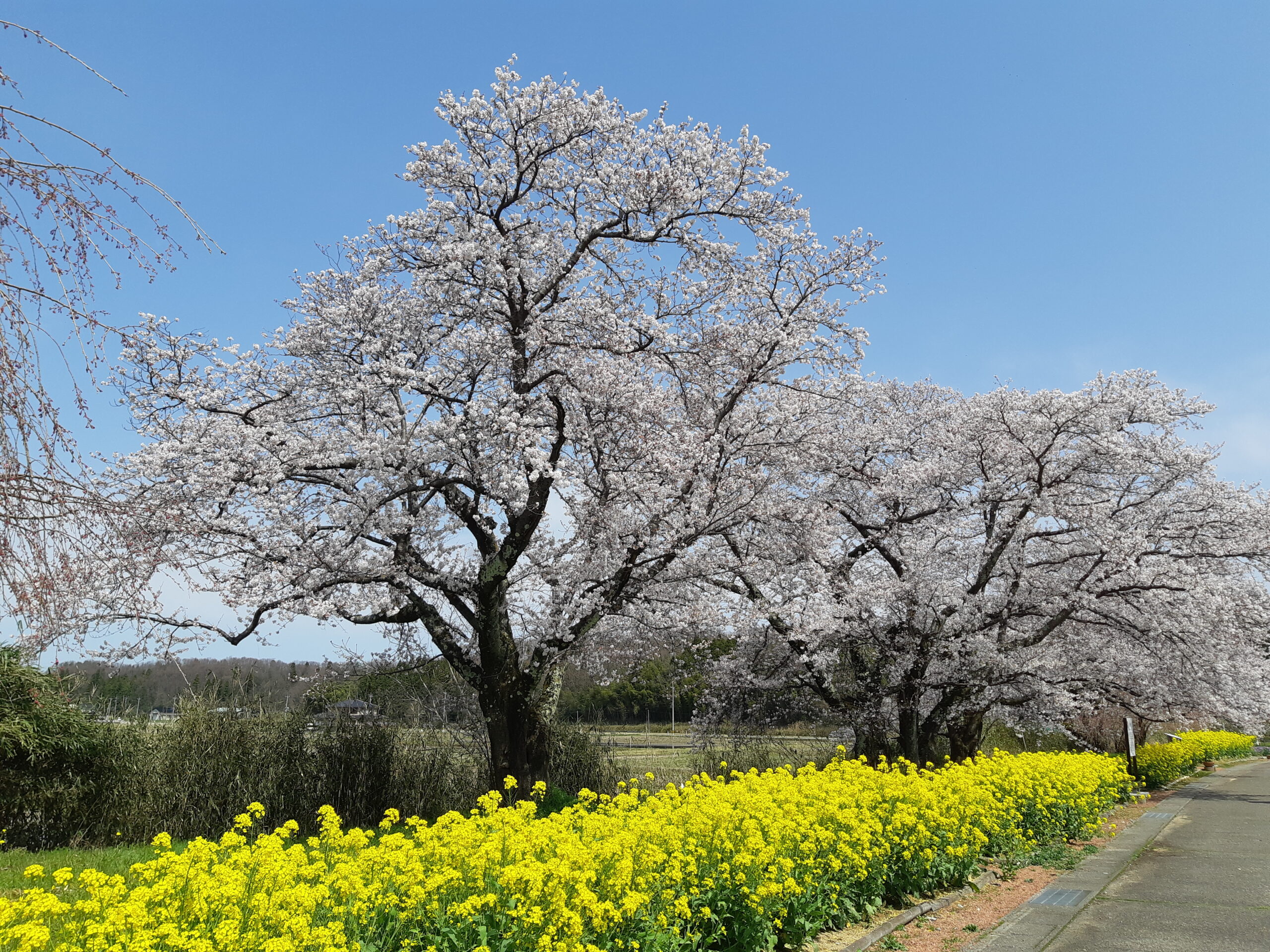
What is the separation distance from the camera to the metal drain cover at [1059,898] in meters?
7.35

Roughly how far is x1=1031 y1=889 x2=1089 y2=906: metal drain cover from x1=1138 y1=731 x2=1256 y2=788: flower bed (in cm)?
1503

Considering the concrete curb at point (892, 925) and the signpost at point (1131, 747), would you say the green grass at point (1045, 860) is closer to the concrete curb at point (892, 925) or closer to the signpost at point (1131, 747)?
the concrete curb at point (892, 925)

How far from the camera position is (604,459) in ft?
38.0

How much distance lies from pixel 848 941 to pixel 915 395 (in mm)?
14152

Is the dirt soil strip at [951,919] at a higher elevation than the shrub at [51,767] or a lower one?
lower

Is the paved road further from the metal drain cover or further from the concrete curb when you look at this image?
the concrete curb

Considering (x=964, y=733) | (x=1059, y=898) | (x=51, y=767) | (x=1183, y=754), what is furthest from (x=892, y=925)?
(x=1183, y=754)

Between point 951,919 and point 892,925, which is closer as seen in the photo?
point 892,925

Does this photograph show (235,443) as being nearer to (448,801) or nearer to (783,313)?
(448,801)

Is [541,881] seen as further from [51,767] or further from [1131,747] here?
[1131,747]

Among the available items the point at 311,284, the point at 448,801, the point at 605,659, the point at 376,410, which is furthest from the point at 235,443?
the point at 605,659

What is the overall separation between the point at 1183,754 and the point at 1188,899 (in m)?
20.2

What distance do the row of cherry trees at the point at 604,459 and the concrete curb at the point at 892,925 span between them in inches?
197

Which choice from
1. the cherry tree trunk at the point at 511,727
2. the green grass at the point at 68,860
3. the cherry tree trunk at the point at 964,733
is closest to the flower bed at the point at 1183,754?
the cherry tree trunk at the point at 964,733
